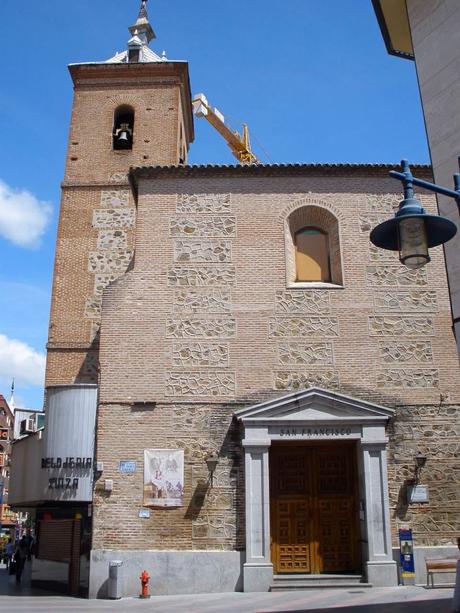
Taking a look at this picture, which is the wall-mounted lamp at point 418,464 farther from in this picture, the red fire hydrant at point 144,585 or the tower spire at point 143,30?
the tower spire at point 143,30

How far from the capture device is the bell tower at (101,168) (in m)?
20.7

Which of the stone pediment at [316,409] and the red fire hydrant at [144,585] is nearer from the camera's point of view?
the red fire hydrant at [144,585]

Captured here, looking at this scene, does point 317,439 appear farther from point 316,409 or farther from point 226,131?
point 226,131

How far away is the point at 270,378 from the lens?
49.9ft

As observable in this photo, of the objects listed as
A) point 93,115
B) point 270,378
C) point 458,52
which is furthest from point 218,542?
point 93,115

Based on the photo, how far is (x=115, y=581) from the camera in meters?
13.5

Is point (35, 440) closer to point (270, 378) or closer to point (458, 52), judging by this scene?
point (270, 378)

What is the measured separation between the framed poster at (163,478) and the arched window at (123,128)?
546 inches

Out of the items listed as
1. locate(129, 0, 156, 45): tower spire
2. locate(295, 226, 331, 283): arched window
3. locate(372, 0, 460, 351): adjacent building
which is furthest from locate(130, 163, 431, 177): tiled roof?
locate(129, 0, 156, 45): tower spire

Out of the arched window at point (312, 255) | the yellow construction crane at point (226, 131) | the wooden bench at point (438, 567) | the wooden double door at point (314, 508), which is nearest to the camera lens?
the wooden bench at point (438, 567)

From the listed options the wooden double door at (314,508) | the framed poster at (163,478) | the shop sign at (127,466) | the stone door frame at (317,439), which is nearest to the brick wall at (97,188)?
the shop sign at (127,466)

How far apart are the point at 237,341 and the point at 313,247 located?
3.56 metres

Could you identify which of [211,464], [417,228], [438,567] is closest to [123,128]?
[211,464]

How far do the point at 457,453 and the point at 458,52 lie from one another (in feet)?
29.3
